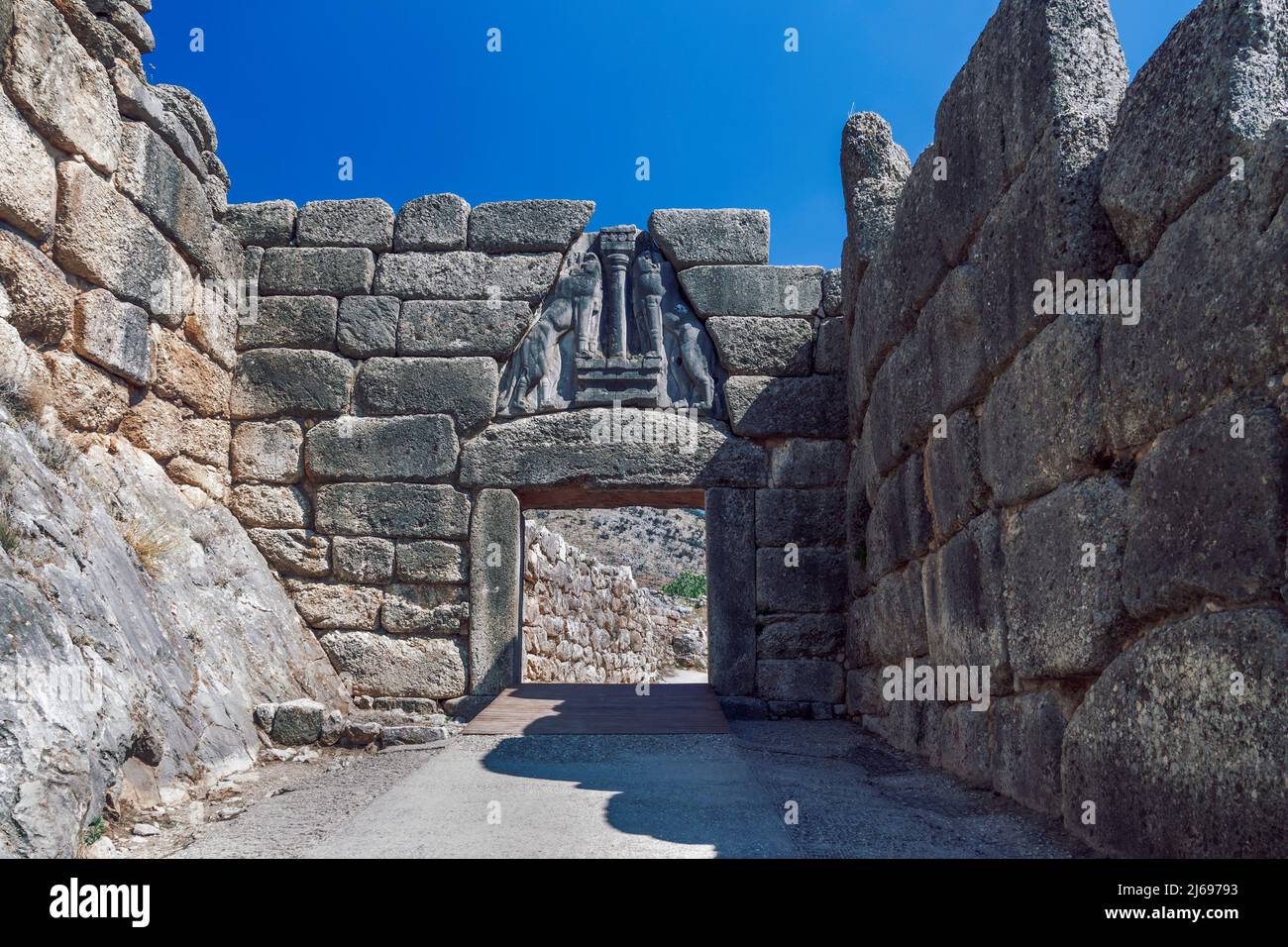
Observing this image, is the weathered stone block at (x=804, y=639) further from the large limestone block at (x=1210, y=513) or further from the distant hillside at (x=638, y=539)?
the distant hillside at (x=638, y=539)


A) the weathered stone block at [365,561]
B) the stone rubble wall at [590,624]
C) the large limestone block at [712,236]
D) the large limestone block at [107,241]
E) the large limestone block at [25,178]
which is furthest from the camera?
the stone rubble wall at [590,624]

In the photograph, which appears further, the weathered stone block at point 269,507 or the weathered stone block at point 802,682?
the weathered stone block at point 269,507

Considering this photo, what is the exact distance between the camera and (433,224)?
6672 millimetres

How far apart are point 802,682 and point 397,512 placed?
2.85 m

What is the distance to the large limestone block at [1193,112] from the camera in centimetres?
225

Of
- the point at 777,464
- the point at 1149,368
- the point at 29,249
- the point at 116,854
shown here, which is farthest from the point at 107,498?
the point at 1149,368

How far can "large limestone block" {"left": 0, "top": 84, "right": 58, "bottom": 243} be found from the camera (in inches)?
169

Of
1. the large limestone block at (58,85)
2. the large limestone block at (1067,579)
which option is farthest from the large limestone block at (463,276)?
the large limestone block at (1067,579)

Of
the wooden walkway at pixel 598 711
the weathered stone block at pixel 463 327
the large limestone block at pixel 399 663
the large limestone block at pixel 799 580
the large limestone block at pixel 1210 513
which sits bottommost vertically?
the wooden walkway at pixel 598 711

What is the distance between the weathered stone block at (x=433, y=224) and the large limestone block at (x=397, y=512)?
1689 millimetres

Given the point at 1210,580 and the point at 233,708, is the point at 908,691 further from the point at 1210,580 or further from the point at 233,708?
the point at 233,708

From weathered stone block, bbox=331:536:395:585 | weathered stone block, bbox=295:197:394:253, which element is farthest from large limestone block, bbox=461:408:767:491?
weathered stone block, bbox=295:197:394:253

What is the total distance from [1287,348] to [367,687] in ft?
18.0

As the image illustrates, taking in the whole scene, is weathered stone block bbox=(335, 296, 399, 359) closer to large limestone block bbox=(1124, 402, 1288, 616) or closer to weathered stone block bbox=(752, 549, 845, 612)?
weathered stone block bbox=(752, 549, 845, 612)
